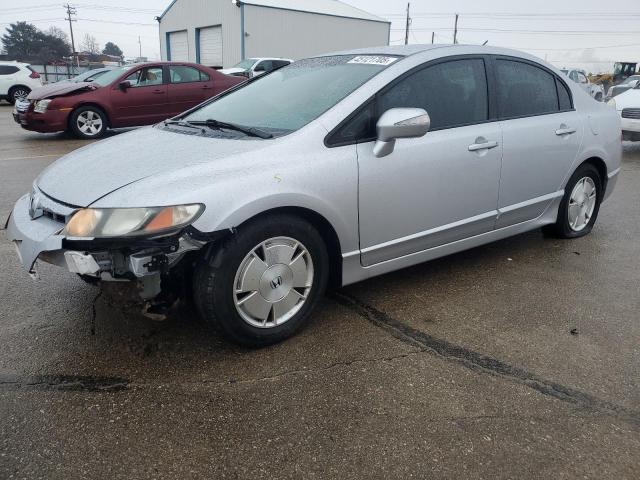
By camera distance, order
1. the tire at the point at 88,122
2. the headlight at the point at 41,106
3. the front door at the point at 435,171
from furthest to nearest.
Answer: the tire at the point at 88,122
the headlight at the point at 41,106
the front door at the point at 435,171

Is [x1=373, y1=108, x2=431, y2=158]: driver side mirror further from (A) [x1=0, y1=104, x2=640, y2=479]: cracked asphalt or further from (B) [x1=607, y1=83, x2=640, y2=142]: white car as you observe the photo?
(B) [x1=607, y1=83, x2=640, y2=142]: white car

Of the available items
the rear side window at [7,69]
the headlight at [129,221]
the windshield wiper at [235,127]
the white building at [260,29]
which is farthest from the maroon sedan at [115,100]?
the white building at [260,29]

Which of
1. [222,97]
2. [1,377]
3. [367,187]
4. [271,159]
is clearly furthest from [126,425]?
[222,97]

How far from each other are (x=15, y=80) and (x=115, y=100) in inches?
410

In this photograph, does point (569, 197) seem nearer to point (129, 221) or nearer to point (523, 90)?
point (523, 90)

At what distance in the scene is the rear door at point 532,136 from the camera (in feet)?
Answer: 12.2

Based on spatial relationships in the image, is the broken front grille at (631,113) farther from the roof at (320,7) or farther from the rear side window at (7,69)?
the roof at (320,7)

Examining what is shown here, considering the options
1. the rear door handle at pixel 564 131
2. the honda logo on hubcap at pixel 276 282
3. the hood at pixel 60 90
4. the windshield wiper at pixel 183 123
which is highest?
the hood at pixel 60 90

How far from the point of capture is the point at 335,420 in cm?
226

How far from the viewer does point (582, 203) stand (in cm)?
457

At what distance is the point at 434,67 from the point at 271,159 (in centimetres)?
139

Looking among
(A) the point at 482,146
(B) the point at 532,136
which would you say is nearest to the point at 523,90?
(B) the point at 532,136

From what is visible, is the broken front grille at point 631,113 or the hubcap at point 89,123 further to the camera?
the hubcap at point 89,123

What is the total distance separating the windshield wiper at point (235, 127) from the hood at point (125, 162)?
0.11m
